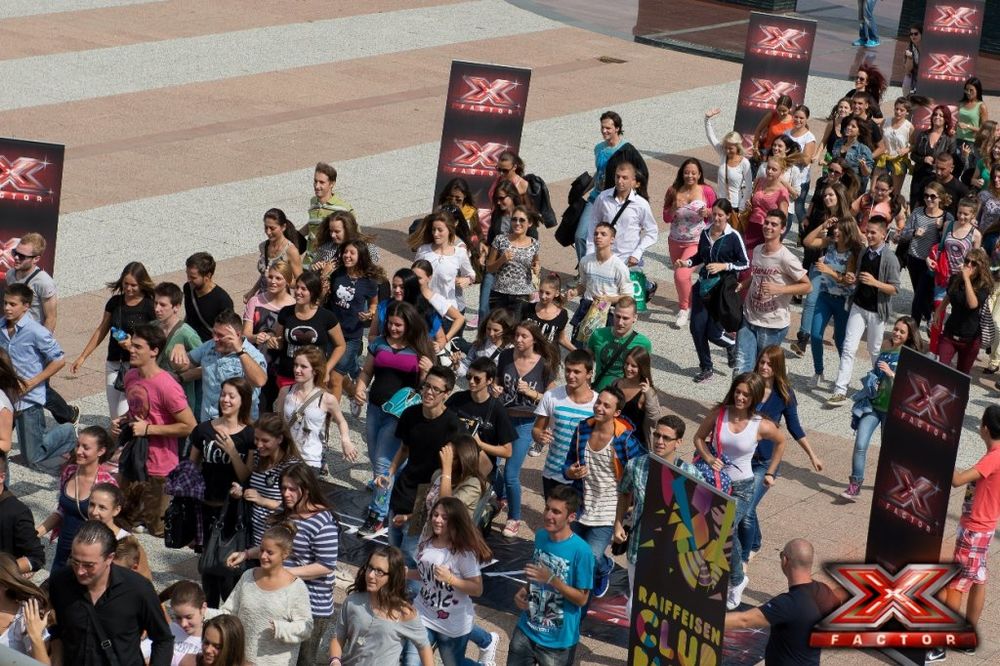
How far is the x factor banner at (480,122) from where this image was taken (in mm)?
17359

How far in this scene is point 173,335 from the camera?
11.4 meters

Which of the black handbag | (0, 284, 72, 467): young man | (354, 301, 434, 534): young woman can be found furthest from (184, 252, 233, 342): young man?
the black handbag

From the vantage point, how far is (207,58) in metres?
25.6

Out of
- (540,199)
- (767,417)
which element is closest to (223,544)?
(767,417)

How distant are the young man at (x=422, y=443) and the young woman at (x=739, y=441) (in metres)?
1.69

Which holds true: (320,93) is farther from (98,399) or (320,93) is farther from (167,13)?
(98,399)

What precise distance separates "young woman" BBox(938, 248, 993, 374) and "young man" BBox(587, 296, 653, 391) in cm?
354

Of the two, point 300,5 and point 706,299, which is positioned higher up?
point 300,5

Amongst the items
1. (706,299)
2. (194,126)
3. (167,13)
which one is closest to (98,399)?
(706,299)

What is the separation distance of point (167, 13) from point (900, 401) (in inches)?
875

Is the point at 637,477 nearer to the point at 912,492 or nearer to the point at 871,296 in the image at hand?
the point at 912,492

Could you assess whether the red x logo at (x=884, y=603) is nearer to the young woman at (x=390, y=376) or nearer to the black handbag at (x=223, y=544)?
the black handbag at (x=223, y=544)

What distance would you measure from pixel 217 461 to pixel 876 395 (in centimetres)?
508

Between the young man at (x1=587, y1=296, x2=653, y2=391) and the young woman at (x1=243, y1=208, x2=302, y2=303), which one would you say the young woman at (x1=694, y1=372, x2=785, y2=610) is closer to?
the young man at (x1=587, y1=296, x2=653, y2=391)
